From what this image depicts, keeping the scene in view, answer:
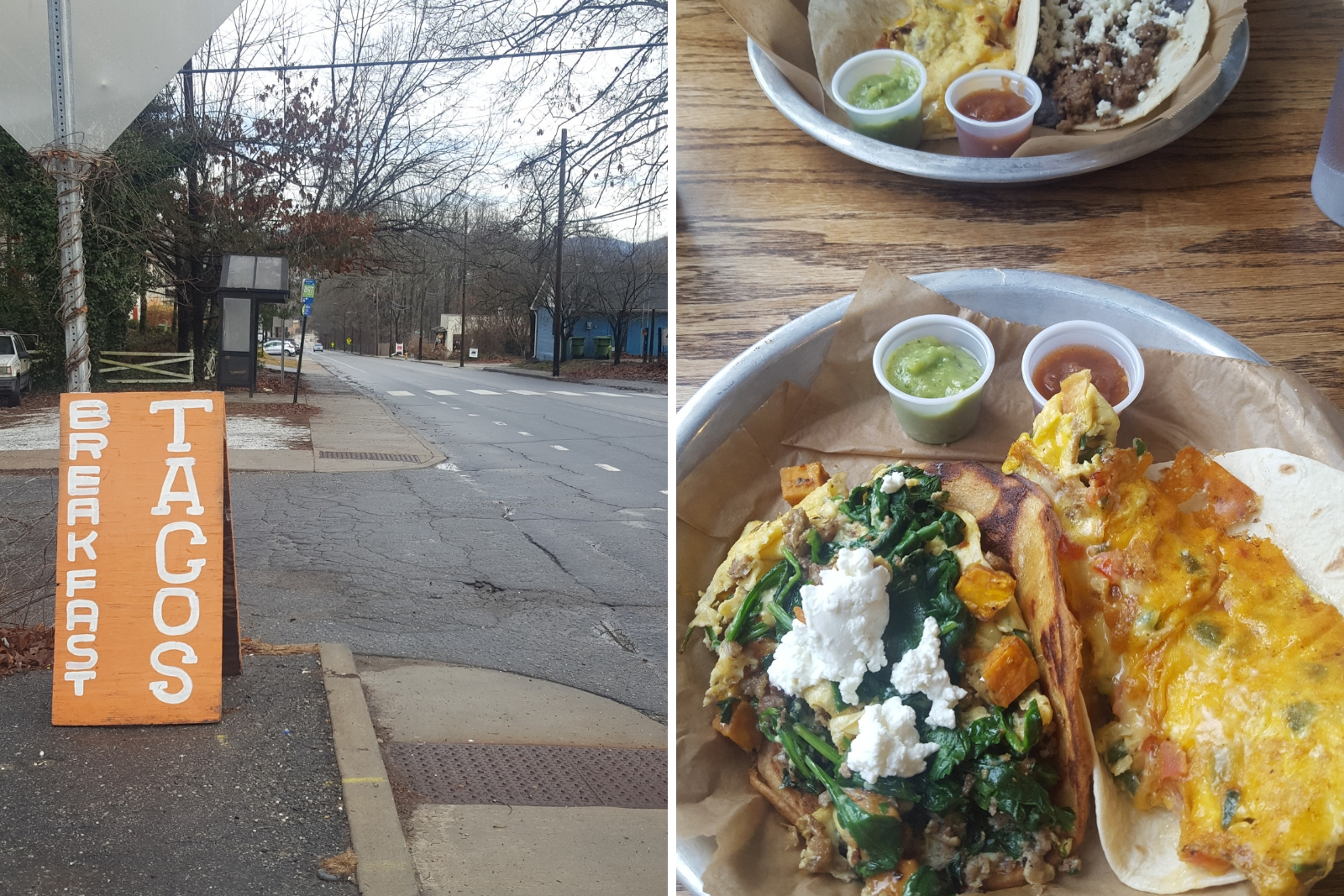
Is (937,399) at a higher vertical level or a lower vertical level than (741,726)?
higher

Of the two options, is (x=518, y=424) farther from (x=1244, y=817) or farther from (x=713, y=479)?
(x=1244, y=817)

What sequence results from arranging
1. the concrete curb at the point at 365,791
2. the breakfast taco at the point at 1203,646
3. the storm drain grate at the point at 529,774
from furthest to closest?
the storm drain grate at the point at 529,774 → the concrete curb at the point at 365,791 → the breakfast taco at the point at 1203,646

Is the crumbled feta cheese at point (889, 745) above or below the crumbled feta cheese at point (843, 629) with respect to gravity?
below

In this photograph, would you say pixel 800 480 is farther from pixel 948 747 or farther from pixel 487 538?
pixel 487 538

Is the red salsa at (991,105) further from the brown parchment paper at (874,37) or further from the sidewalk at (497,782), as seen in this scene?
the sidewalk at (497,782)

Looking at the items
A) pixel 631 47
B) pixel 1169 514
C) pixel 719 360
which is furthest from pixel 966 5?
pixel 631 47

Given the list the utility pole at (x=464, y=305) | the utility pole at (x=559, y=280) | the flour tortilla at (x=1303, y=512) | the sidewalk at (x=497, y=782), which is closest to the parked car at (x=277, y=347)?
the utility pole at (x=464, y=305)

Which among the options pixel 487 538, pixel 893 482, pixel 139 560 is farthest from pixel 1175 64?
pixel 139 560
